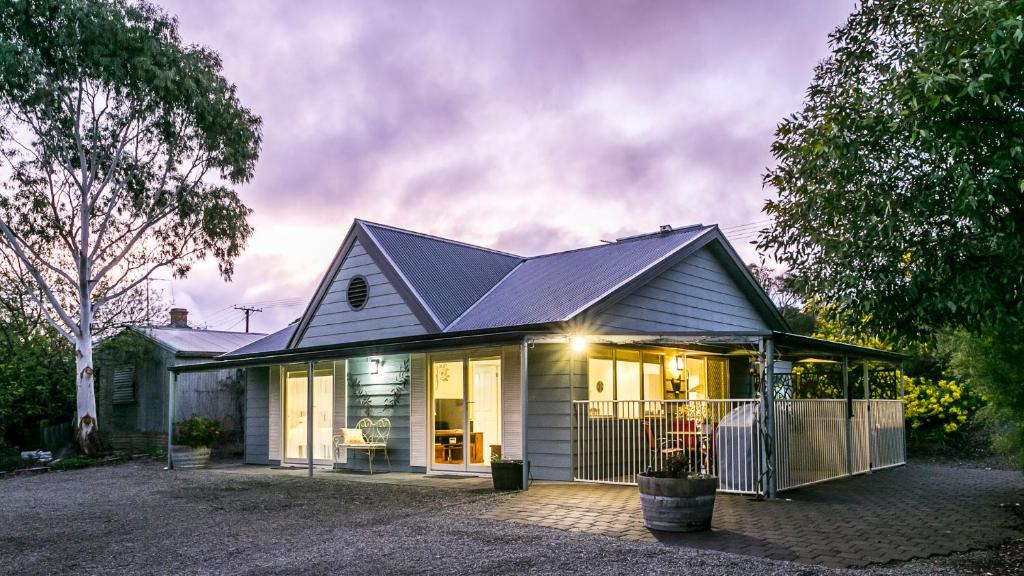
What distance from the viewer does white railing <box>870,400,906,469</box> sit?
15.0 metres

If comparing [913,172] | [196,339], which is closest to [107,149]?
[196,339]

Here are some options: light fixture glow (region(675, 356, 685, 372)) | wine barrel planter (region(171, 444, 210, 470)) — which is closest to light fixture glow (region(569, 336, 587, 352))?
light fixture glow (region(675, 356, 685, 372))

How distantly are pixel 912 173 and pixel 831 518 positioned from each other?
413 cm

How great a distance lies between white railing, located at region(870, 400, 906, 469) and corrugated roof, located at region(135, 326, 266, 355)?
16930 millimetres

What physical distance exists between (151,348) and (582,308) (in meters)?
15.7

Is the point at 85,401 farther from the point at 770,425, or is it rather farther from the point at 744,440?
the point at 770,425

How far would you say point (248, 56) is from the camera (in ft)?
54.0

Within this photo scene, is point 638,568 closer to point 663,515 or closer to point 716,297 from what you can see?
point 663,515

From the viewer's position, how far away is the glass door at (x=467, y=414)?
14.7 metres

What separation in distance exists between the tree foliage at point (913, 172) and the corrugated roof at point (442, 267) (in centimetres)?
851

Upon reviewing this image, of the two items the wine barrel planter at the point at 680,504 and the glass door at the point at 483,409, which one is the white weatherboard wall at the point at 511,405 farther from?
the wine barrel planter at the point at 680,504

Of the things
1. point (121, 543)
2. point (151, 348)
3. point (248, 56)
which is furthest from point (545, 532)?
point (151, 348)

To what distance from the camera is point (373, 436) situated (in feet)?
53.0

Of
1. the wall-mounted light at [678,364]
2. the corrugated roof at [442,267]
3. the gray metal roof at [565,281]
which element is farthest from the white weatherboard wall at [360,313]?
the wall-mounted light at [678,364]
